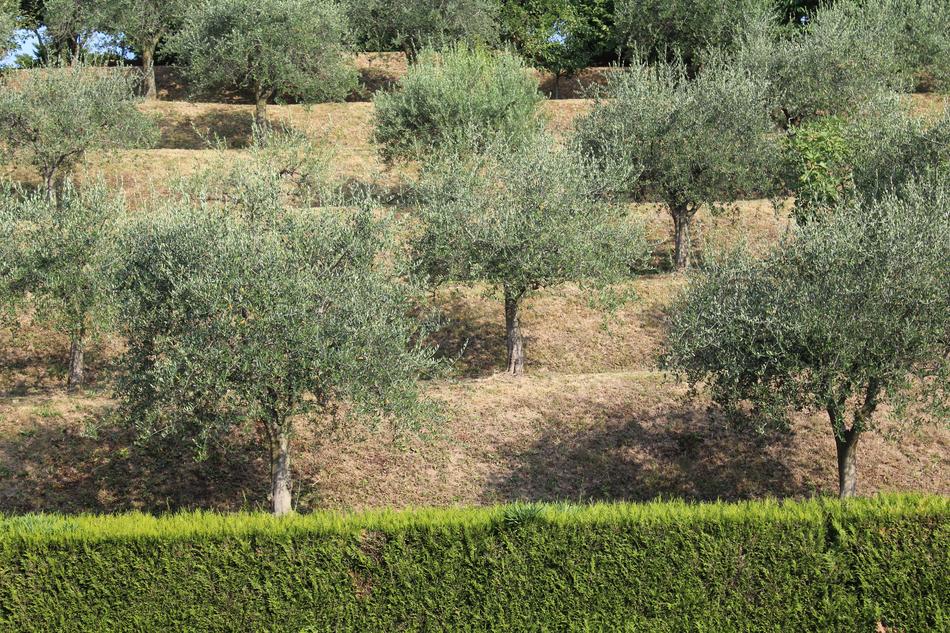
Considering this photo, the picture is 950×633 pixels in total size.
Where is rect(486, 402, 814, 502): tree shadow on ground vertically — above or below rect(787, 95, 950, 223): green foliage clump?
below

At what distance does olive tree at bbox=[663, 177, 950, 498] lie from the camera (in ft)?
65.8

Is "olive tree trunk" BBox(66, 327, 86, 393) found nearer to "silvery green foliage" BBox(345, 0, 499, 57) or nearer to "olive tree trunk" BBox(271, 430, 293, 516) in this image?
"olive tree trunk" BBox(271, 430, 293, 516)

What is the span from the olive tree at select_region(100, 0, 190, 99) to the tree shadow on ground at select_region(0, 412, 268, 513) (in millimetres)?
41045

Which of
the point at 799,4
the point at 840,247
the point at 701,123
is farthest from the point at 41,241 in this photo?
the point at 799,4

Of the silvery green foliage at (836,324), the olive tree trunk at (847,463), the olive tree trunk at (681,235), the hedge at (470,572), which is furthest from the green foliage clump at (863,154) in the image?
the hedge at (470,572)

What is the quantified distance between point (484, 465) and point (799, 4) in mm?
57158

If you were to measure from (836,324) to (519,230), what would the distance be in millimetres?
11172

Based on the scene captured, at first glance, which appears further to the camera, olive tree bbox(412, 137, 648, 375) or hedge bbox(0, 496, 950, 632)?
olive tree bbox(412, 137, 648, 375)

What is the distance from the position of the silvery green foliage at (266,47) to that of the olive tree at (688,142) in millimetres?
19288

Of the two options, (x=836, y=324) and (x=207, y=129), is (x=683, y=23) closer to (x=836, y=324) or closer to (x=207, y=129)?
(x=207, y=129)

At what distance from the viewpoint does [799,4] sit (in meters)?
69.5

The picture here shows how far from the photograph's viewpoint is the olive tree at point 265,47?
51.2m

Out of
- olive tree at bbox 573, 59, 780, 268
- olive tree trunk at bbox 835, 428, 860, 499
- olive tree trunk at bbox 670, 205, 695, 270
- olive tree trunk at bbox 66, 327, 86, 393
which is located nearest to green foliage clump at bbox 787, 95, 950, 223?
olive tree at bbox 573, 59, 780, 268

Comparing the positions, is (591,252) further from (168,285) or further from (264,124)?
(264,124)
